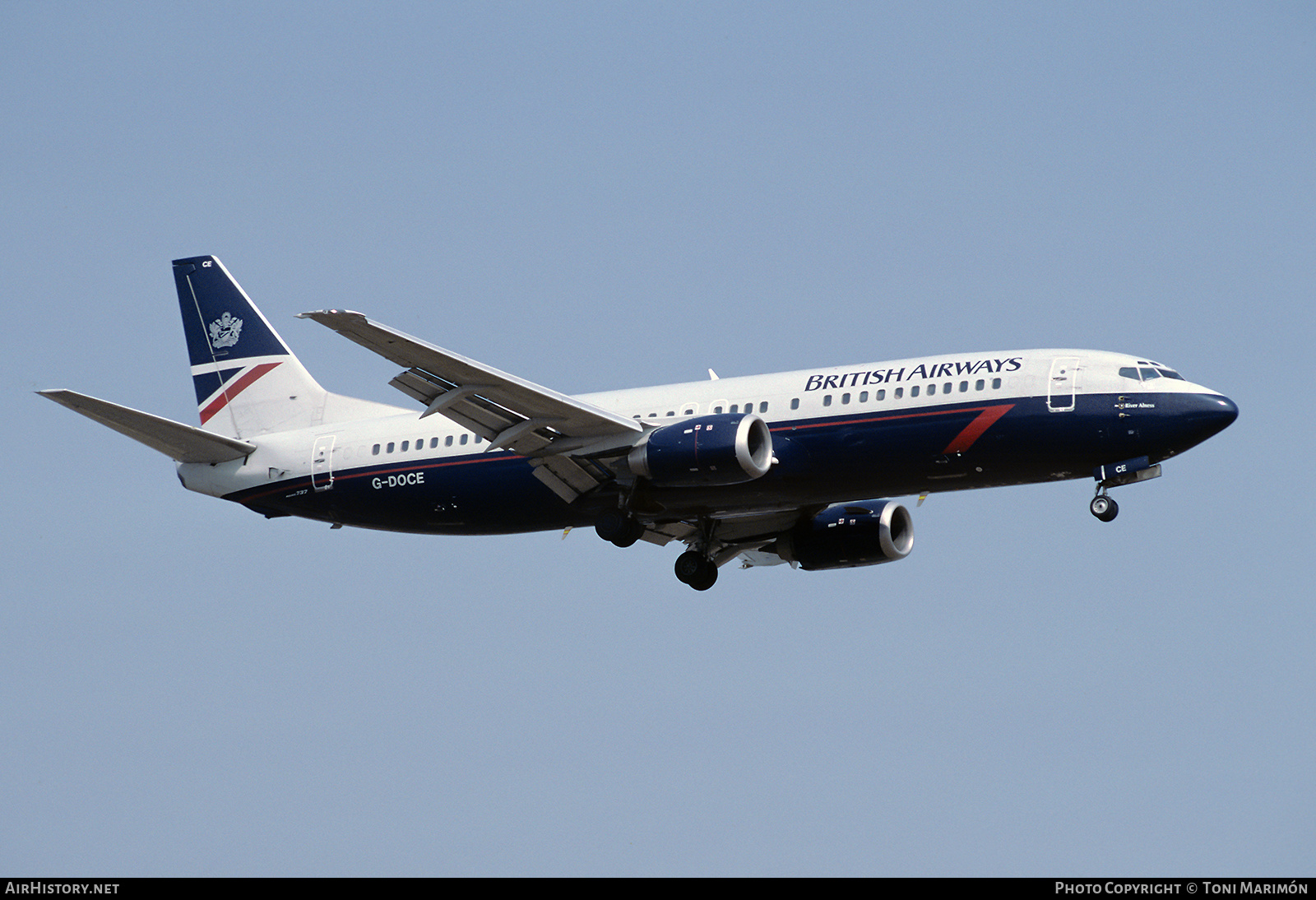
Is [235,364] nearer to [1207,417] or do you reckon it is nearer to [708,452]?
[708,452]

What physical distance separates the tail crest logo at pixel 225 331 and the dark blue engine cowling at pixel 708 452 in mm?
14842

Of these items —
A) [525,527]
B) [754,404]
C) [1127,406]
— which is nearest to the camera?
[1127,406]

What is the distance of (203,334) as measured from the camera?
45.9m

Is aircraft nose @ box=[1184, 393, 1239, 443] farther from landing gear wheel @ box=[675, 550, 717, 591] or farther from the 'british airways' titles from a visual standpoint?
landing gear wheel @ box=[675, 550, 717, 591]

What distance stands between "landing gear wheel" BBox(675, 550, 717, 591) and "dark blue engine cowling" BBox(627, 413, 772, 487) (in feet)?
19.9

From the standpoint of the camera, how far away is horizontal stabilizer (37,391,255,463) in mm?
37438

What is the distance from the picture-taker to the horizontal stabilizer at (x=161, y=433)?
37.4m

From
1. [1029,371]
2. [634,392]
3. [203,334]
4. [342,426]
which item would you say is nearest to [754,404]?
[634,392]

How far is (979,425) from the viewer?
35625 mm

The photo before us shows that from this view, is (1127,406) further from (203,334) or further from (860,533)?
(203,334)

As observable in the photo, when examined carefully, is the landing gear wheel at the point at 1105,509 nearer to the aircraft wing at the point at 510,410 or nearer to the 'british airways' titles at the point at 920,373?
the 'british airways' titles at the point at 920,373

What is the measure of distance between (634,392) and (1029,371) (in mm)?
9665

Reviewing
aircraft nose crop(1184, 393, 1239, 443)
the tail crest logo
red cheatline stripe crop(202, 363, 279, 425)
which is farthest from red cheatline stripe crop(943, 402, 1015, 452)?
the tail crest logo

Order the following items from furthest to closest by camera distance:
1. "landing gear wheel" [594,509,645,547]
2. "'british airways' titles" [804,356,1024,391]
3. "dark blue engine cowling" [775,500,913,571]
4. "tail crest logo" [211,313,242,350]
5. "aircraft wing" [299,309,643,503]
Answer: "tail crest logo" [211,313,242,350], "dark blue engine cowling" [775,500,913,571], "landing gear wheel" [594,509,645,547], "'british airways' titles" [804,356,1024,391], "aircraft wing" [299,309,643,503]
